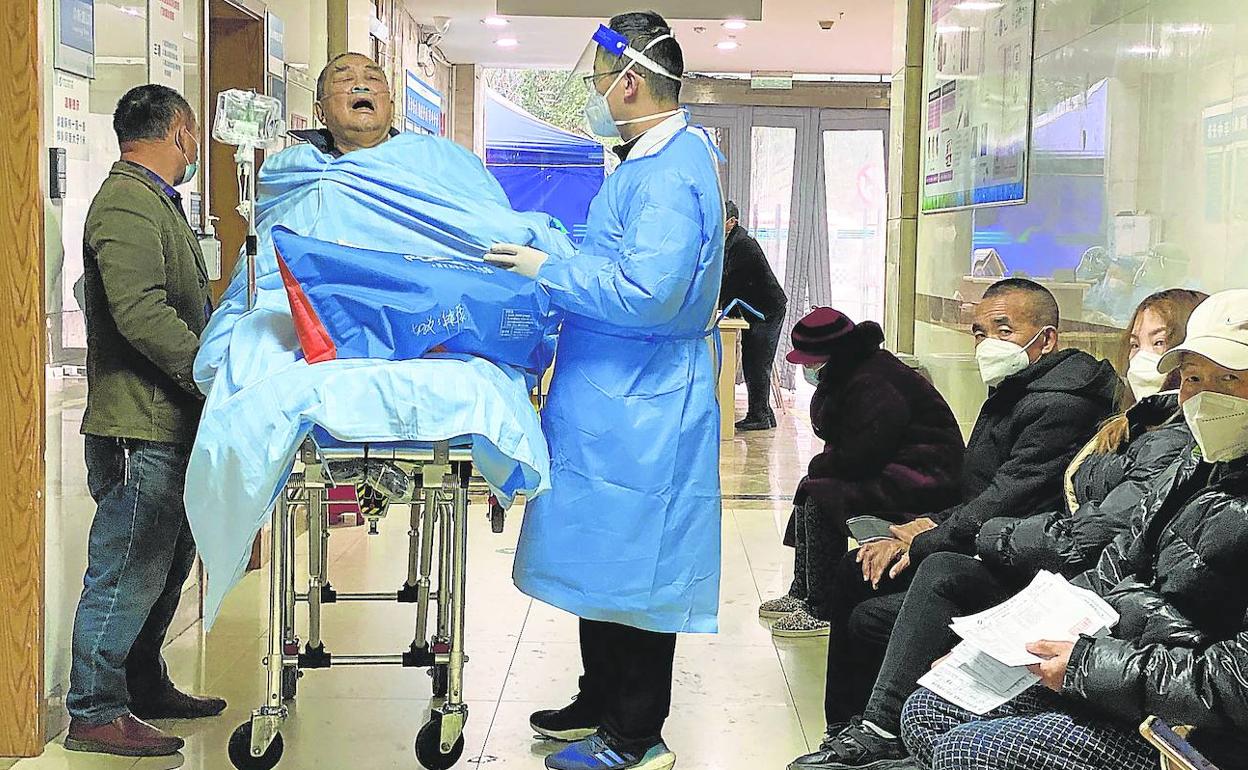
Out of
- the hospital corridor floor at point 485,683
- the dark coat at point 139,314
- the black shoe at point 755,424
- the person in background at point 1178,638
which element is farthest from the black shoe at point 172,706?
the black shoe at point 755,424

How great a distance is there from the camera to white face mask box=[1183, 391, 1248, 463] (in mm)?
1941

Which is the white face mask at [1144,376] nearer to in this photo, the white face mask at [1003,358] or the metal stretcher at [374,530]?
the white face mask at [1003,358]

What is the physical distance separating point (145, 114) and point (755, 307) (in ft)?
22.2

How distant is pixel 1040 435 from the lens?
291 centimetres

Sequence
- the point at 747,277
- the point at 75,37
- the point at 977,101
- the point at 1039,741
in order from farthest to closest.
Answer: the point at 747,277, the point at 977,101, the point at 75,37, the point at 1039,741

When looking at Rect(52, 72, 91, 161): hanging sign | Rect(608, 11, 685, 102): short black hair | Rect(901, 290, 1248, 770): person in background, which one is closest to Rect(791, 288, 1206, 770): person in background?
Rect(901, 290, 1248, 770): person in background

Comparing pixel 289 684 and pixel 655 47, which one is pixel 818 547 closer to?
pixel 289 684

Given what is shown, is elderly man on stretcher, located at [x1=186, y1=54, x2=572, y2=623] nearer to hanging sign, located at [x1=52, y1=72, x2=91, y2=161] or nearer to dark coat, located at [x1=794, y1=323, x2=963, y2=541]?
hanging sign, located at [x1=52, y1=72, x2=91, y2=161]

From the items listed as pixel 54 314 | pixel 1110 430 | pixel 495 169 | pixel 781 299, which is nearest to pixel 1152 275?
pixel 1110 430

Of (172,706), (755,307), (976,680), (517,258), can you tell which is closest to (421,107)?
(755,307)

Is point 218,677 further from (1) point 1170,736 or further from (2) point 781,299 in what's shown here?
(2) point 781,299

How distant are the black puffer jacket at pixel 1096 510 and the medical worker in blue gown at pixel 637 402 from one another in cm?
62

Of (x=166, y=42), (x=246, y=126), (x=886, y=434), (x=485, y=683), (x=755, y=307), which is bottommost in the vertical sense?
(x=485, y=683)

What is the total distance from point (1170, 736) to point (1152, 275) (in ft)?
6.58
